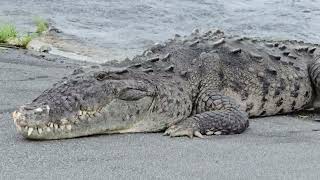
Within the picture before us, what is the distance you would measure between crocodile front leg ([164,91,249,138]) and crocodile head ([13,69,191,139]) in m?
0.21

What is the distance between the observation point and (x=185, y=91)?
6035mm

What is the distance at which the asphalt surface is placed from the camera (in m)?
4.10

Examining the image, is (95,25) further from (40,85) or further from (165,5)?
(40,85)

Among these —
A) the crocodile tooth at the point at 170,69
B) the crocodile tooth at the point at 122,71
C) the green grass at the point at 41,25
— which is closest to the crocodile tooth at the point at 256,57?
the crocodile tooth at the point at 170,69

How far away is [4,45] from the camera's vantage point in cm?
1001

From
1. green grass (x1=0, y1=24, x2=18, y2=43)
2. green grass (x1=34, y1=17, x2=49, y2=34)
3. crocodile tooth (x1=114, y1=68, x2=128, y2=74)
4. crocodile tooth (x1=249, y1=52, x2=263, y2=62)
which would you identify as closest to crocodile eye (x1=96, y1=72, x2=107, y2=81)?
crocodile tooth (x1=114, y1=68, x2=128, y2=74)

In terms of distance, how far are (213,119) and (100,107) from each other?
1.06 meters

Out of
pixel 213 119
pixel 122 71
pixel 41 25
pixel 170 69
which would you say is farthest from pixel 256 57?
pixel 41 25

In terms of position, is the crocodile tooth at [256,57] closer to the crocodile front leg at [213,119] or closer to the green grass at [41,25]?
the crocodile front leg at [213,119]

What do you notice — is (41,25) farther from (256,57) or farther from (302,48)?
(256,57)

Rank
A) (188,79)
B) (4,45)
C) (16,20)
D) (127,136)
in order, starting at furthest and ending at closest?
(16,20) < (4,45) < (188,79) < (127,136)

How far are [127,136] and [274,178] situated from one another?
153cm

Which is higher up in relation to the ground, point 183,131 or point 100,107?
point 100,107

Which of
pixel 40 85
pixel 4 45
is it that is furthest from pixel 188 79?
pixel 4 45
